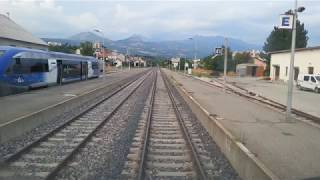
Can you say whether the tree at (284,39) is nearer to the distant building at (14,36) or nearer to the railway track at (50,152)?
the distant building at (14,36)

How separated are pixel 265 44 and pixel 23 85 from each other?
98610mm

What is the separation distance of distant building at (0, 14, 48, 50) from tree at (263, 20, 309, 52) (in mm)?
56786

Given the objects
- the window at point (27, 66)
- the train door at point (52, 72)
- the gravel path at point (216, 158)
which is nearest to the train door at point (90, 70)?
the train door at point (52, 72)

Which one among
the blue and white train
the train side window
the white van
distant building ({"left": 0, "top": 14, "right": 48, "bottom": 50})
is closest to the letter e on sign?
the blue and white train

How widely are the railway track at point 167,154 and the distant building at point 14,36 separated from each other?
151 ft

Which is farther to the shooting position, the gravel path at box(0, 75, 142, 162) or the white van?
the white van

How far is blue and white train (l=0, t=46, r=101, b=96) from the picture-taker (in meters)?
27.8

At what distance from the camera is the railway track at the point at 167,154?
379 inches

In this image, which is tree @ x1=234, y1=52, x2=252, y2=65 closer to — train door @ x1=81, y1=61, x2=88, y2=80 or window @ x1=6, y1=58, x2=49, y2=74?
train door @ x1=81, y1=61, x2=88, y2=80

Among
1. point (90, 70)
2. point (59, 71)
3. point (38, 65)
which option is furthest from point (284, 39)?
point (38, 65)

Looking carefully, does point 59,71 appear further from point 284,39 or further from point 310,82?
point 284,39

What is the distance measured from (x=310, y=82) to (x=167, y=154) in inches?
1391

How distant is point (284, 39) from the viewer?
109938mm

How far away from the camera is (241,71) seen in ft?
325
